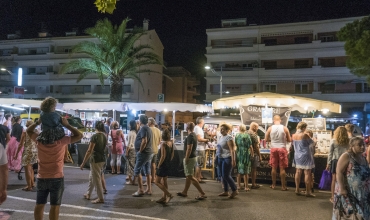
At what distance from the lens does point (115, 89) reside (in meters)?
20.3

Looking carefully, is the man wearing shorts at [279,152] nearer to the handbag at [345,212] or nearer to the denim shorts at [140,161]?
the denim shorts at [140,161]

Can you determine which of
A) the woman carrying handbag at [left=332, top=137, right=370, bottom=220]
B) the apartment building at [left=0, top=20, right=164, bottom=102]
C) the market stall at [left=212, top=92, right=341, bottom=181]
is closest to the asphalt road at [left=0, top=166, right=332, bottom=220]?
the market stall at [left=212, top=92, right=341, bottom=181]

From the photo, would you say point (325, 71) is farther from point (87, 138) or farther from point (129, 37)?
point (87, 138)

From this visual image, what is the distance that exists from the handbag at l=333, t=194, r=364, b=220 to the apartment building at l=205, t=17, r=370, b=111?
31.1 m

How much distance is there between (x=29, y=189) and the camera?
26.9 ft

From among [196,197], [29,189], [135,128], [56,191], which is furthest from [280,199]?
[29,189]

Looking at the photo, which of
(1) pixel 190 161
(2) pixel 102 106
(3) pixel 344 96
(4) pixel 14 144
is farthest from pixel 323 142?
(3) pixel 344 96

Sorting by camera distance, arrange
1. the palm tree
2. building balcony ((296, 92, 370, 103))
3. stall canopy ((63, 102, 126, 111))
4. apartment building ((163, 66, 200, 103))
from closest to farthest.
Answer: stall canopy ((63, 102, 126, 111))
the palm tree
building balcony ((296, 92, 370, 103))
apartment building ((163, 66, 200, 103))

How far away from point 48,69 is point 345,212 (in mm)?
44432

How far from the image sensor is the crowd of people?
4.52m

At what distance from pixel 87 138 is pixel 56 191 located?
820 centimetres

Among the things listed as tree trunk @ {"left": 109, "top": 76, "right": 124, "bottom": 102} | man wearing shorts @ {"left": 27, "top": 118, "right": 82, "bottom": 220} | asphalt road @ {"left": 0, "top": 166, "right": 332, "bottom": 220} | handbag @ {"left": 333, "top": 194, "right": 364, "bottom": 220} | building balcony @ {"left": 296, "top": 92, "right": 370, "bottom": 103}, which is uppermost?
building balcony @ {"left": 296, "top": 92, "right": 370, "bottom": 103}

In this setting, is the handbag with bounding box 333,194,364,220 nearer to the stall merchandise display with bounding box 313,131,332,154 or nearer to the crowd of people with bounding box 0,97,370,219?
the crowd of people with bounding box 0,97,370,219

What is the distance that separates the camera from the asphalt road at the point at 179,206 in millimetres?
6461
